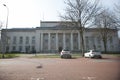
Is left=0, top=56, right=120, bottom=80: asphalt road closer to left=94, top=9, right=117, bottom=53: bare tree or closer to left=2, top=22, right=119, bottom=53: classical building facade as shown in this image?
left=94, top=9, right=117, bottom=53: bare tree

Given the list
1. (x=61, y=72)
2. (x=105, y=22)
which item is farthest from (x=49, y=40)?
(x=61, y=72)

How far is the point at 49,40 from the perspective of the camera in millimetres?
86938

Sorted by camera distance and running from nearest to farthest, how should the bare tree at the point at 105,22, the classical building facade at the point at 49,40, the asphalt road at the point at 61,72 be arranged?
the asphalt road at the point at 61,72 < the bare tree at the point at 105,22 < the classical building facade at the point at 49,40

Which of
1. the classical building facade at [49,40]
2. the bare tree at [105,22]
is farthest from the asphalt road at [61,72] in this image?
the classical building facade at [49,40]

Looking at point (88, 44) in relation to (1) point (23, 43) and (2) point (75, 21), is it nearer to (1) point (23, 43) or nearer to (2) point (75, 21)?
(1) point (23, 43)

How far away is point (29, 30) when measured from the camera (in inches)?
3634

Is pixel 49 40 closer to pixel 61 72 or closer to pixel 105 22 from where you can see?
pixel 105 22

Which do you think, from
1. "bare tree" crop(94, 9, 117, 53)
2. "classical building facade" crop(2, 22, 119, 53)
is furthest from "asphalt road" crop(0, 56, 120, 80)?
"classical building facade" crop(2, 22, 119, 53)

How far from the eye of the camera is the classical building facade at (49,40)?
8600 centimetres

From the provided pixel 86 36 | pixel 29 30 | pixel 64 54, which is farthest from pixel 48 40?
pixel 64 54

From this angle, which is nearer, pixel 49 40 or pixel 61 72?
pixel 61 72

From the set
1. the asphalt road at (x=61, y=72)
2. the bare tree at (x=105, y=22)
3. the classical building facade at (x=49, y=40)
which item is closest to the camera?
the asphalt road at (x=61, y=72)

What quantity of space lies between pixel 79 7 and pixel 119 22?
1005cm

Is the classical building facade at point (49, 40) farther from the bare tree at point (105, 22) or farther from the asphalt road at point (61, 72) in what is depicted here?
the asphalt road at point (61, 72)
